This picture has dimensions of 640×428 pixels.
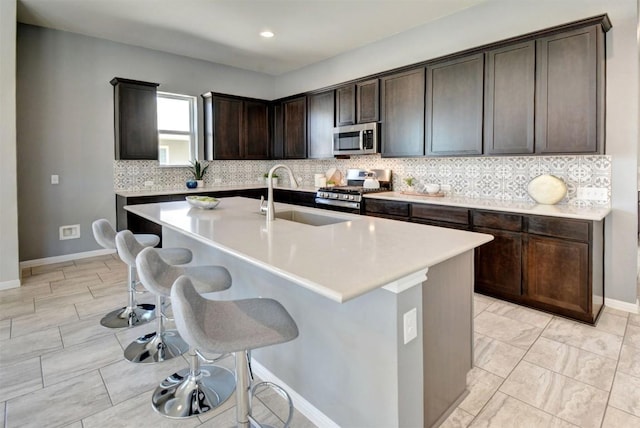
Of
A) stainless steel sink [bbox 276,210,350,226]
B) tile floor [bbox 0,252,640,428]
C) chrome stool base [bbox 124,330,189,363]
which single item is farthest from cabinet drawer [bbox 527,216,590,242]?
chrome stool base [bbox 124,330,189,363]

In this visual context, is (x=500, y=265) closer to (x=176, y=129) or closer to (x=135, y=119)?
(x=135, y=119)

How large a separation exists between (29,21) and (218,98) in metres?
2.43

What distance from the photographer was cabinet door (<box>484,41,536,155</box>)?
10.8 feet

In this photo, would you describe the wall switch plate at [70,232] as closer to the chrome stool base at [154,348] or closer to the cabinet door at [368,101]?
the chrome stool base at [154,348]

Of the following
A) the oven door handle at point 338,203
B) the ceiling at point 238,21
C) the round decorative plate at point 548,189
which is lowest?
the oven door handle at point 338,203

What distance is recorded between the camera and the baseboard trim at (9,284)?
379 cm

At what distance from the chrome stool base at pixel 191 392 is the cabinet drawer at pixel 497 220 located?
8.48ft

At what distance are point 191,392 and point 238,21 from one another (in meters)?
4.08

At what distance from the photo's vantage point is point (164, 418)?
1894mm

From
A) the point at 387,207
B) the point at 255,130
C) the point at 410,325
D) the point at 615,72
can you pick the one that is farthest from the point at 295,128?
the point at 410,325

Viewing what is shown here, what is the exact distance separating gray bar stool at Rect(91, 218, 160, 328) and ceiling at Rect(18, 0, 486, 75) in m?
2.54

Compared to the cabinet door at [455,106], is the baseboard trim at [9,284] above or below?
below

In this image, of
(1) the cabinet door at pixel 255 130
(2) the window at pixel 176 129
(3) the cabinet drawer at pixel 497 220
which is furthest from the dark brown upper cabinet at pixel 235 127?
(3) the cabinet drawer at pixel 497 220

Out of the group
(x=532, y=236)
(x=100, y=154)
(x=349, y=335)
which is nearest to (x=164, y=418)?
(x=349, y=335)
